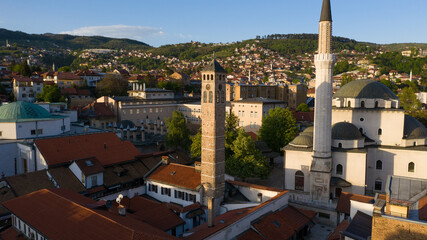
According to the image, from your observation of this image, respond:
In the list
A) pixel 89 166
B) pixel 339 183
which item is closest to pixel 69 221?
pixel 89 166

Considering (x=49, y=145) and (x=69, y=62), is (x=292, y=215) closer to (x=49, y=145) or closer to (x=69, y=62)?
(x=49, y=145)

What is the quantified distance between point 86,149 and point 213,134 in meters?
11.4

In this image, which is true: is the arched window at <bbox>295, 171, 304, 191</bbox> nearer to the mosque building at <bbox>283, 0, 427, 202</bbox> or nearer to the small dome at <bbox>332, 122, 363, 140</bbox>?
the mosque building at <bbox>283, 0, 427, 202</bbox>

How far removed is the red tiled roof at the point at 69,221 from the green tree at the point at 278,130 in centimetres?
2404

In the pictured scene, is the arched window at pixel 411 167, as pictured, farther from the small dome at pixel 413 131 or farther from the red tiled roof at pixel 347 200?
the red tiled roof at pixel 347 200

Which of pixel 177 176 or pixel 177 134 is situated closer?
pixel 177 176

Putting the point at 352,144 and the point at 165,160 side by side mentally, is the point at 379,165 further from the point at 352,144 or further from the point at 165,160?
the point at 165,160

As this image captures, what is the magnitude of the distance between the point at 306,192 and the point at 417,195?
1142 centimetres

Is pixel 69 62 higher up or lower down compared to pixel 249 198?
higher up

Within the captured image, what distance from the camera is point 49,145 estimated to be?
82.8ft

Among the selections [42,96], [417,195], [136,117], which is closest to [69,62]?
Answer: [42,96]

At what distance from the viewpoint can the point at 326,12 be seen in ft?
82.8

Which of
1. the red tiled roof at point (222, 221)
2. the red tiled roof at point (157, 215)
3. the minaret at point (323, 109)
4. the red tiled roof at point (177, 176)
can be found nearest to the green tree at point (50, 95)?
the red tiled roof at point (177, 176)

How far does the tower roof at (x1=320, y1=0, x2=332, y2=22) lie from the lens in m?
A: 25.1
